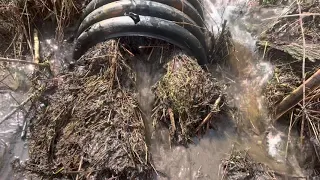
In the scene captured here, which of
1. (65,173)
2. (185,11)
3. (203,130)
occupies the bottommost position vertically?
(65,173)

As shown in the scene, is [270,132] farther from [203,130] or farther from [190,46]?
[190,46]

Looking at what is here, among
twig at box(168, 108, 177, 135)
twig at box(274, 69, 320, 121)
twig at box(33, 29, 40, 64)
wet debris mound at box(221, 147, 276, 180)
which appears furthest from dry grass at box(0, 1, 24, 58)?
twig at box(274, 69, 320, 121)

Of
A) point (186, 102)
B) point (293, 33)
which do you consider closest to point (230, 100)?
point (186, 102)

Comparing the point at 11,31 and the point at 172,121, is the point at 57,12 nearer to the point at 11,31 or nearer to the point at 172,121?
the point at 11,31

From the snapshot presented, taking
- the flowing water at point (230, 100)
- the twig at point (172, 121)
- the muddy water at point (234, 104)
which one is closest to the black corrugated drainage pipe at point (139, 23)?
the flowing water at point (230, 100)

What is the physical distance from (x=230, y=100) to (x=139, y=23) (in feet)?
5.03

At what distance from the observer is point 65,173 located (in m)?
3.57

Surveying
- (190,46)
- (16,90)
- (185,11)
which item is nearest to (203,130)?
(190,46)

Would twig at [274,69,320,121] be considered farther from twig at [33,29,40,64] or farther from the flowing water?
twig at [33,29,40,64]

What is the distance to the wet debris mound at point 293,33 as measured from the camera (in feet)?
15.0

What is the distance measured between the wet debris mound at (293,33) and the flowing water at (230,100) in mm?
213

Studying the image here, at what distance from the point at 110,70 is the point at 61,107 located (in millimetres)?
702

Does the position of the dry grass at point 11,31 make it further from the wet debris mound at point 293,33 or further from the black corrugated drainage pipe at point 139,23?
the wet debris mound at point 293,33

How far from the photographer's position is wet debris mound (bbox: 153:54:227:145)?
3.99 m
